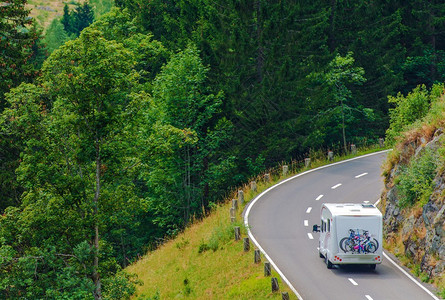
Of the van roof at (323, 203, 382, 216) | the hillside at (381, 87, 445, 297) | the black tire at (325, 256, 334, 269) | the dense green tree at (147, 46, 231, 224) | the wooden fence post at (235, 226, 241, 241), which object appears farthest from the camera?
the dense green tree at (147, 46, 231, 224)

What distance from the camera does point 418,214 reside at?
83.9ft

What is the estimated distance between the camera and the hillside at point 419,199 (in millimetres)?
23297

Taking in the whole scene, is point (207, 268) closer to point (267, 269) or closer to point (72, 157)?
point (267, 269)

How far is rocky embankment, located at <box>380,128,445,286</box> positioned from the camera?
23.2 metres

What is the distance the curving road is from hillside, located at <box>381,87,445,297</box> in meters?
0.87

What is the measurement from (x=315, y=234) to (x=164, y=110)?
52.9 ft

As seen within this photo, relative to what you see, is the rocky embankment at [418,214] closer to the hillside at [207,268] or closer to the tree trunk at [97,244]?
the hillside at [207,268]

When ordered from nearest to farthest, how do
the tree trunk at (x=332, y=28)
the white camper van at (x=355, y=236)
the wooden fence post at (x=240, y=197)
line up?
1. the white camper van at (x=355, y=236)
2. the wooden fence post at (x=240, y=197)
3. the tree trunk at (x=332, y=28)

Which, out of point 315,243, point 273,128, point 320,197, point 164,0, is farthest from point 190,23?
point 315,243

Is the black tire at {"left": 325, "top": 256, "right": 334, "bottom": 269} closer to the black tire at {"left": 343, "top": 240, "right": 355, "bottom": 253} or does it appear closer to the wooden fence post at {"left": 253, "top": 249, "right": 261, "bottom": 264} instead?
the black tire at {"left": 343, "top": 240, "right": 355, "bottom": 253}

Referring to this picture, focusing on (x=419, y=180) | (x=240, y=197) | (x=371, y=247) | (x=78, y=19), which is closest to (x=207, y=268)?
(x=240, y=197)

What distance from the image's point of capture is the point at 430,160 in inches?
1022

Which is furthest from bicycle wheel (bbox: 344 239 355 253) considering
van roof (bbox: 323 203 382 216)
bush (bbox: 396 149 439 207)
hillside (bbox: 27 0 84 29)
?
hillside (bbox: 27 0 84 29)

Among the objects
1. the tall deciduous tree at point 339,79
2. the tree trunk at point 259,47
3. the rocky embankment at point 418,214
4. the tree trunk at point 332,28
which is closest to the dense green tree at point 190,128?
the tree trunk at point 259,47
